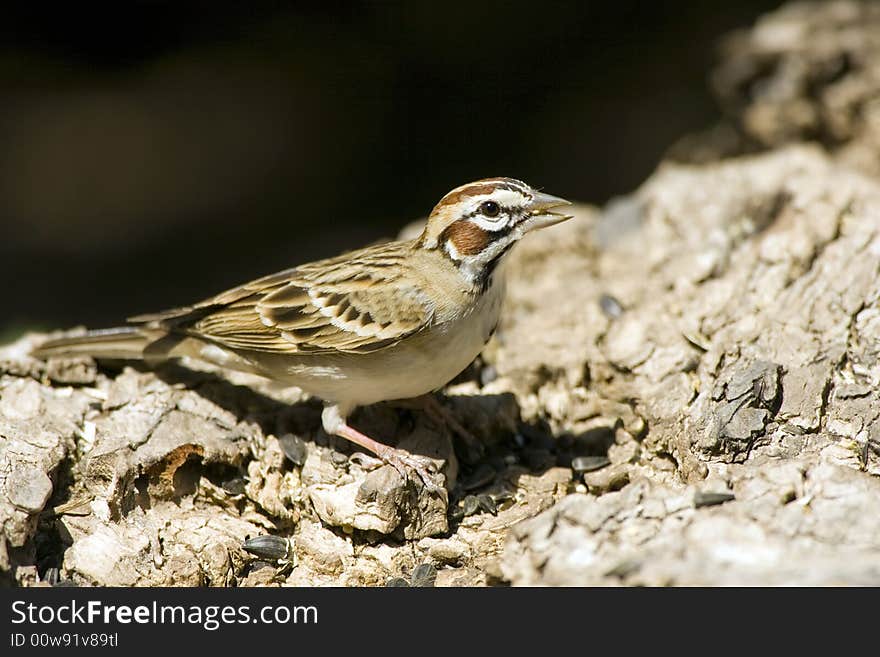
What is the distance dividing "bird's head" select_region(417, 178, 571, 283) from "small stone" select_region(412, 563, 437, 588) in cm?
170

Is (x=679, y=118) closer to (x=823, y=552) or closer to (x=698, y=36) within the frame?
(x=698, y=36)

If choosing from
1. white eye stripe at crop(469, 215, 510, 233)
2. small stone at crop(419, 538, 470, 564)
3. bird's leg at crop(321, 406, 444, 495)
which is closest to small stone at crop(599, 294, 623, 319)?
white eye stripe at crop(469, 215, 510, 233)

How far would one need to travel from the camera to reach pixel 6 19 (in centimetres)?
1084

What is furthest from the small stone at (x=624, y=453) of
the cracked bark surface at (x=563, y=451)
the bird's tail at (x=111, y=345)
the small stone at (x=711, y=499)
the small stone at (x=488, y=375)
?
the bird's tail at (x=111, y=345)

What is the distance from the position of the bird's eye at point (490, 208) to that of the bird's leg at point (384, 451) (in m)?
1.50

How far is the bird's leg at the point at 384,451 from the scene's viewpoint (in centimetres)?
579

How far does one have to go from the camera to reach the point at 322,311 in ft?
19.9

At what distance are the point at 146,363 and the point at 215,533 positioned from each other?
5.01 feet

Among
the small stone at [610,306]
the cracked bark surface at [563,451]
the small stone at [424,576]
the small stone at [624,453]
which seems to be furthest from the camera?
the small stone at [610,306]

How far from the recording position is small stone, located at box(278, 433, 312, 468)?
235 inches

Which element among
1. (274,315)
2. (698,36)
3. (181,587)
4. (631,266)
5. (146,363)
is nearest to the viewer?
(181,587)

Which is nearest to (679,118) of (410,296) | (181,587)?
(410,296)

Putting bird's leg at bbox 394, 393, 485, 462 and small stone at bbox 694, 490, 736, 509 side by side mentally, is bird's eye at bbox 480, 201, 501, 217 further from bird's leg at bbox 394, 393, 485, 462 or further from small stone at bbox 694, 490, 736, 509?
small stone at bbox 694, 490, 736, 509

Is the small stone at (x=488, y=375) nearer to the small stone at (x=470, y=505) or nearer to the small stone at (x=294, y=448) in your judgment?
the small stone at (x=470, y=505)
